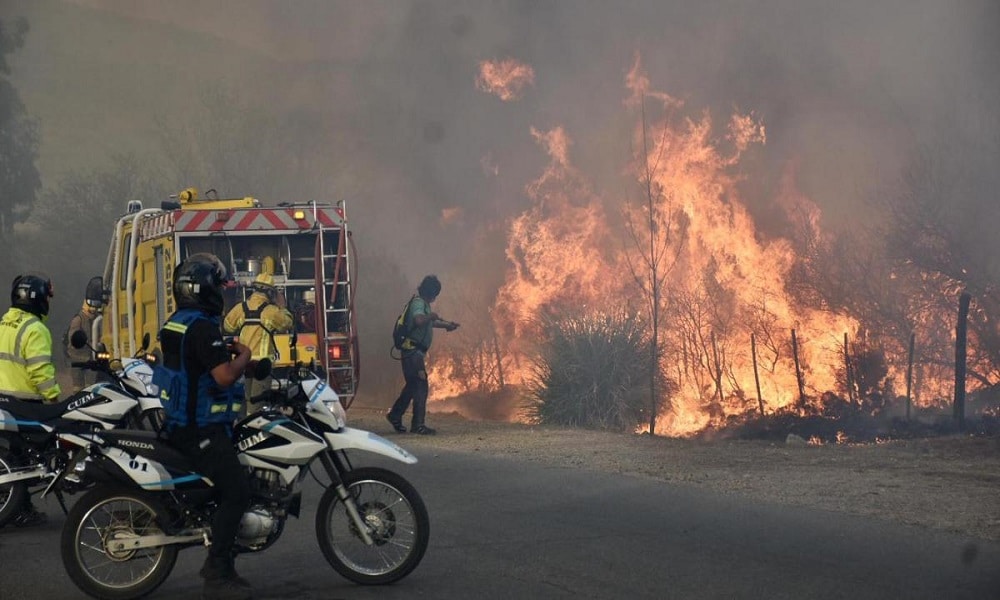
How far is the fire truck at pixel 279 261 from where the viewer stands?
14.7m

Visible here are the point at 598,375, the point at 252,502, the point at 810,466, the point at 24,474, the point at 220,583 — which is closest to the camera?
the point at 220,583

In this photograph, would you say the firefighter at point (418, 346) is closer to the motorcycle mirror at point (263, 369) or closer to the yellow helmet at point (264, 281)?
the yellow helmet at point (264, 281)

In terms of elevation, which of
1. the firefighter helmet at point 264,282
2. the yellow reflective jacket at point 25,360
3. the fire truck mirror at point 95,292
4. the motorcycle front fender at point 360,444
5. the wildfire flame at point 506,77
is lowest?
the motorcycle front fender at point 360,444

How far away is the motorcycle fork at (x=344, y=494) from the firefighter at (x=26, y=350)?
2911mm

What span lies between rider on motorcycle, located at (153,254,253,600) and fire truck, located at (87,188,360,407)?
7911 millimetres

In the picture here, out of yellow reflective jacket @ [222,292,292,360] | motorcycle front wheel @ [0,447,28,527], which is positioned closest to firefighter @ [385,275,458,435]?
yellow reflective jacket @ [222,292,292,360]

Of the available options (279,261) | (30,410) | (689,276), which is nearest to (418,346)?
(279,261)

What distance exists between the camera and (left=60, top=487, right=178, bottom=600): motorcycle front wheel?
629 centimetres

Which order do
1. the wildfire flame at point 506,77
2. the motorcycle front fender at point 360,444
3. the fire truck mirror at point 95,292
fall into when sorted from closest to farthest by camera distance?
the motorcycle front fender at point 360,444 < the fire truck mirror at point 95,292 < the wildfire flame at point 506,77

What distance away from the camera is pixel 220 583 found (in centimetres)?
621

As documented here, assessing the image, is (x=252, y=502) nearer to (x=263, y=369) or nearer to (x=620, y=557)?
(x=263, y=369)

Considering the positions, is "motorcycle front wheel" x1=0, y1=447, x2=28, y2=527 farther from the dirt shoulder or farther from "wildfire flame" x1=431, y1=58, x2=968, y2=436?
"wildfire flame" x1=431, y1=58, x2=968, y2=436

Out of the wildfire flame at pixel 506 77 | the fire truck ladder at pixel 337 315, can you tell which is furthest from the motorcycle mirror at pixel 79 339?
the wildfire flame at pixel 506 77

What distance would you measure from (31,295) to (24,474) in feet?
4.11
